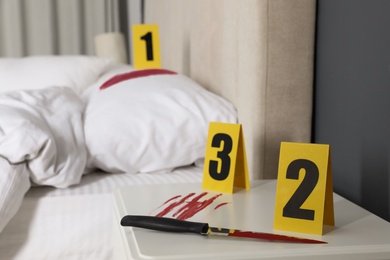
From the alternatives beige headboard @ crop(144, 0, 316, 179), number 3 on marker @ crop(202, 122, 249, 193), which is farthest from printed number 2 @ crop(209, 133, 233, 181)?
beige headboard @ crop(144, 0, 316, 179)

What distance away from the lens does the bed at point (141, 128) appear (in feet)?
4.08

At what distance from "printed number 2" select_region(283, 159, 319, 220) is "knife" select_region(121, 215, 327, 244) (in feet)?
0.20

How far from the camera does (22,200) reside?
4.14ft

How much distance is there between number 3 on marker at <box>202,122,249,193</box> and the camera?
3.61 feet

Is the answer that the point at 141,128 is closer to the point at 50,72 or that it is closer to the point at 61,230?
the point at 61,230

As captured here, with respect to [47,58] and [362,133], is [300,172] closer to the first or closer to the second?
[362,133]

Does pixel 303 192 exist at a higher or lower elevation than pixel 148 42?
lower

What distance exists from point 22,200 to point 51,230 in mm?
88

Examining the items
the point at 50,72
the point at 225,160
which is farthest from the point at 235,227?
the point at 50,72

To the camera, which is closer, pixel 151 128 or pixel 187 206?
pixel 187 206

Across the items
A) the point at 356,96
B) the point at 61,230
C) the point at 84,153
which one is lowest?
the point at 61,230

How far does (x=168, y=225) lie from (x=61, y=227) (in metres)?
0.50

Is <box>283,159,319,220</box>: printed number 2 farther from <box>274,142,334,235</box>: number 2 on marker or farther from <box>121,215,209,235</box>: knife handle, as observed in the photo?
<box>121,215,209,235</box>: knife handle

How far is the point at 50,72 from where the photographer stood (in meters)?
2.25
